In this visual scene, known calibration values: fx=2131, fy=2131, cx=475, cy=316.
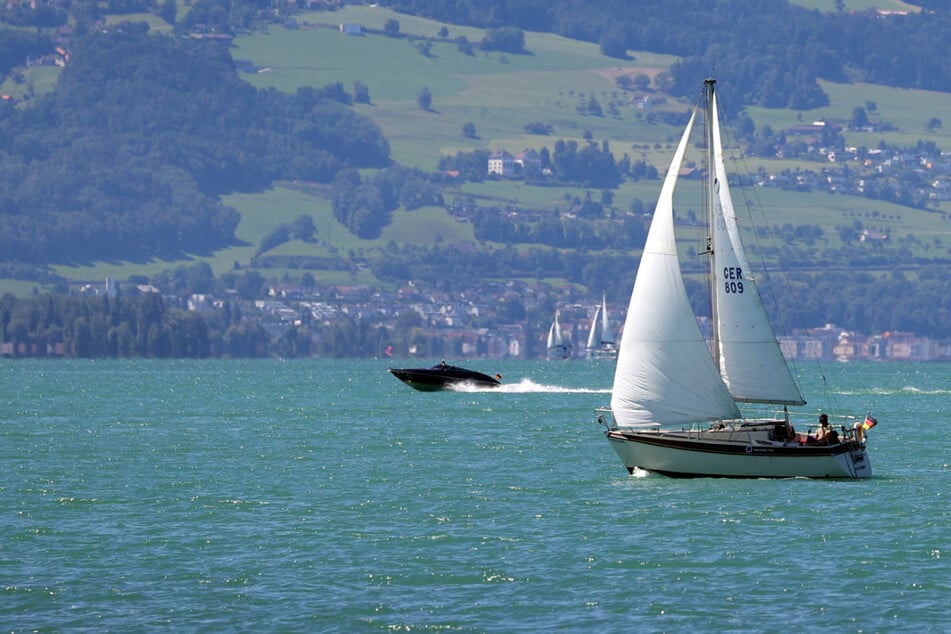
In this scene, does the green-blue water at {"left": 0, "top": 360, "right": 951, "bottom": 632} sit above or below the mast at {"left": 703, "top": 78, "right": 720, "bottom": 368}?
below

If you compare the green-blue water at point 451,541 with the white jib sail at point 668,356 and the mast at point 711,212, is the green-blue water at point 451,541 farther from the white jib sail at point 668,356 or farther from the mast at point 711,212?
the mast at point 711,212

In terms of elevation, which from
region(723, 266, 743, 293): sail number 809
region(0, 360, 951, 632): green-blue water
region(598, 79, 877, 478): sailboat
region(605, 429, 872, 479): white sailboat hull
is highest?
region(723, 266, 743, 293): sail number 809

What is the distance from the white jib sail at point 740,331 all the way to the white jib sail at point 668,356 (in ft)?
2.62

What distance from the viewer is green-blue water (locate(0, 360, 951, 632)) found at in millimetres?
39781

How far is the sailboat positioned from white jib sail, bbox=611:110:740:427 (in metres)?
0.03

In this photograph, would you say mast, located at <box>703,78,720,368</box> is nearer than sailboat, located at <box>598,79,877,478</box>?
No

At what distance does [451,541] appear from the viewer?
1930 inches

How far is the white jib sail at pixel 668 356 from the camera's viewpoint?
2299 inches

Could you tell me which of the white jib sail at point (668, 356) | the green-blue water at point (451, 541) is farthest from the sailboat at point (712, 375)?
the green-blue water at point (451, 541)

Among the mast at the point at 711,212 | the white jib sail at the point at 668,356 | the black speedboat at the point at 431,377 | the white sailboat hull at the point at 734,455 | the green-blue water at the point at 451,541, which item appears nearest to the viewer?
the green-blue water at the point at 451,541

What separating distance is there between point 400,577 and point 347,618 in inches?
180

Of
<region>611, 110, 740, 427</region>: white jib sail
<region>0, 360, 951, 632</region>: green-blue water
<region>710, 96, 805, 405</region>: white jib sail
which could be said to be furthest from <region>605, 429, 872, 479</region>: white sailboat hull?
<region>710, 96, 805, 405</region>: white jib sail

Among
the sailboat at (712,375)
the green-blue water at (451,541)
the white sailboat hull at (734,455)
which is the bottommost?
the green-blue water at (451,541)

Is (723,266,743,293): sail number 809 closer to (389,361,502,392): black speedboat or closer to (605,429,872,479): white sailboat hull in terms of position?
(605,429,872,479): white sailboat hull
